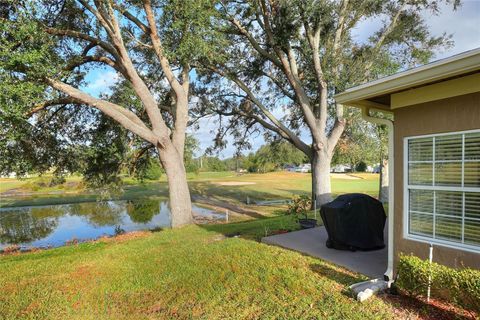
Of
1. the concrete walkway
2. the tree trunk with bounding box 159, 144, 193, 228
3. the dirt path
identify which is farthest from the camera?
the dirt path

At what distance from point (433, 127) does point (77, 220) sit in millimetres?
20208

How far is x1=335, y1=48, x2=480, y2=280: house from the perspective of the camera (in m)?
4.01

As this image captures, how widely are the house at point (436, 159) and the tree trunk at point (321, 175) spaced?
9.41 m

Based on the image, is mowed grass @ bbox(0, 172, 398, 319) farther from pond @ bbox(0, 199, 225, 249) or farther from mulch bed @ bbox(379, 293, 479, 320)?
pond @ bbox(0, 199, 225, 249)

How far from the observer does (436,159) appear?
4445 mm

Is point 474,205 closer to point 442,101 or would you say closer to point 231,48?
point 442,101

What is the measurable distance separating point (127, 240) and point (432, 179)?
8.79 metres

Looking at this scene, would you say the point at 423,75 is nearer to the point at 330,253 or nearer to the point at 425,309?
the point at 425,309

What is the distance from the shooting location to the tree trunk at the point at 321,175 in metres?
14.5

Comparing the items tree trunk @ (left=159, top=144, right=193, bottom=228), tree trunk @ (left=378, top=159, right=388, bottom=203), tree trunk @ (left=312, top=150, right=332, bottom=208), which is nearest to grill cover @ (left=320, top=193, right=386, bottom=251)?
tree trunk @ (left=159, top=144, right=193, bottom=228)

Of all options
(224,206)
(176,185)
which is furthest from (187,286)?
(224,206)

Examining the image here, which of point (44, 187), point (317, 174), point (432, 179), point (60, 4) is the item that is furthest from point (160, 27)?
point (44, 187)

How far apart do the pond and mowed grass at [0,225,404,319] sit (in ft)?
26.5

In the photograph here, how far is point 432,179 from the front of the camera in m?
4.51
